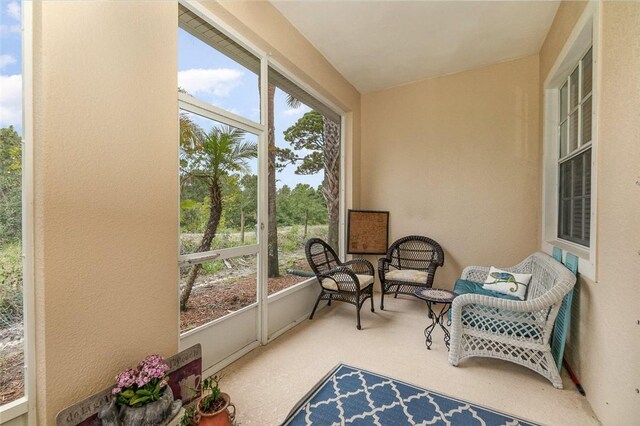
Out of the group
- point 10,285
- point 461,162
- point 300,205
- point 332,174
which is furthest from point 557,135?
point 10,285

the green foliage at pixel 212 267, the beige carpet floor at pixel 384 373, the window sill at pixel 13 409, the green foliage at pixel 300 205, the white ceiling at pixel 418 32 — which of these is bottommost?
the beige carpet floor at pixel 384 373

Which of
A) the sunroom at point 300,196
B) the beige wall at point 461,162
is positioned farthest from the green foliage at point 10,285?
the beige wall at point 461,162

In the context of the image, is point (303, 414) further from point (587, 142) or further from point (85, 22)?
point (587, 142)

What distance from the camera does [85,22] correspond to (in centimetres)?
139

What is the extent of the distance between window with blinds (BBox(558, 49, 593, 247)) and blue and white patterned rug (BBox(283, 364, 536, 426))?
1.62 meters

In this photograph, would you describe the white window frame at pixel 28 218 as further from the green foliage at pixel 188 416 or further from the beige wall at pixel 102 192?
the green foliage at pixel 188 416

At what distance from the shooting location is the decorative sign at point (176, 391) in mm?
1307

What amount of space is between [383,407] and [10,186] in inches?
89.4

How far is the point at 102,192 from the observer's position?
4.79 feet

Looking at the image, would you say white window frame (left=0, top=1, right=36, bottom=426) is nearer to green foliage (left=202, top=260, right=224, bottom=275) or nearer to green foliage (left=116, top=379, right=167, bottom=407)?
green foliage (left=116, top=379, right=167, bottom=407)

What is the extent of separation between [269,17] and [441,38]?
185 centimetres

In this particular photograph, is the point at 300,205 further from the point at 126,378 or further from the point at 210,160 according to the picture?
the point at 126,378

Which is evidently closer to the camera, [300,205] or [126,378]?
[126,378]

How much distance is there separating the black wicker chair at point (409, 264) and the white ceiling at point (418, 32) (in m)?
2.31
